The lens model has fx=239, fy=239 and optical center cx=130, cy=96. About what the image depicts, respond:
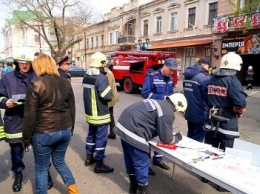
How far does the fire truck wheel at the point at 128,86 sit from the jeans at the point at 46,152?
10.3 m

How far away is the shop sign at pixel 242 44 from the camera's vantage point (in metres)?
16.4

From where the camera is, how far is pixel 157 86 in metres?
3.85

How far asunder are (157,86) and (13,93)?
6.84 feet

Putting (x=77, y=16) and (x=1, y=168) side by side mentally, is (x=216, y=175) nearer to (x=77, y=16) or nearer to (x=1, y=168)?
(x=1, y=168)

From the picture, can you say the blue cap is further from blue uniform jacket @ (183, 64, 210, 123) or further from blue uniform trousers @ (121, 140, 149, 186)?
blue uniform trousers @ (121, 140, 149, 186)

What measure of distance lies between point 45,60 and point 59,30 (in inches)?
1020

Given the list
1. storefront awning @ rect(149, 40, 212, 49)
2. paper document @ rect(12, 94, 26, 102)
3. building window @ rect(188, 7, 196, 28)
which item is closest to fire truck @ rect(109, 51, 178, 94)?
paper document @ rect(12, 94, 26, 102)

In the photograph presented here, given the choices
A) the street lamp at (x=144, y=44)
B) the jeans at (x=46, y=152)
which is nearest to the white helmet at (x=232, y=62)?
the jeans at (x=46, y=152)

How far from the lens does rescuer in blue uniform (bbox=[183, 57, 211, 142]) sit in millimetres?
3717

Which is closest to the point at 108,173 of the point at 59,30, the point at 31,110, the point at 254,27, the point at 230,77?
the point at 31,110

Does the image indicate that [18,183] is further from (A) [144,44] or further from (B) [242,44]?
(A) [144,44]

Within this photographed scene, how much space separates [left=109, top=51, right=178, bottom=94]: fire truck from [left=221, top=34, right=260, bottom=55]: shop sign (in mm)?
7684

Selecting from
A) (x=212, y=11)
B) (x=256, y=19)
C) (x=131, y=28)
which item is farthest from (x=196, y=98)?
(x=131, y=28)

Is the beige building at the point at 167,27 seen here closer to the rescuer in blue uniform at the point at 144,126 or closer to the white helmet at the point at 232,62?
the white helmet at the point at 232,62
